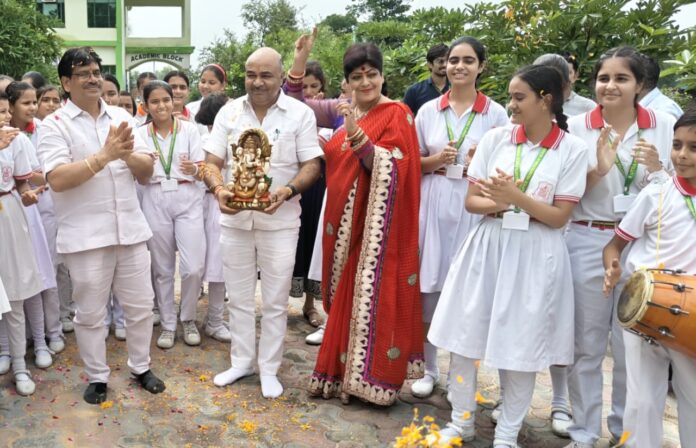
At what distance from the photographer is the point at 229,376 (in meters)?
4.06

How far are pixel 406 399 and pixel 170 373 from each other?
167 centimetres

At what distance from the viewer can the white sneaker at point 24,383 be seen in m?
3.82

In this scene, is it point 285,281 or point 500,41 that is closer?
point 285,281

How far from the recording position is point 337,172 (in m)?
3.74

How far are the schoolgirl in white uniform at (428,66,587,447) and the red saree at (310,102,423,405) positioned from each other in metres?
0.50

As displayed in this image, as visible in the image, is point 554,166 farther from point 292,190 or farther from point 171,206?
point 171,206

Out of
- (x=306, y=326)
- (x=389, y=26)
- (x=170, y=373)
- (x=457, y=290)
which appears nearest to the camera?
(x=457, y=290)

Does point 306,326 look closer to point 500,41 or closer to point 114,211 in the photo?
point 114,211

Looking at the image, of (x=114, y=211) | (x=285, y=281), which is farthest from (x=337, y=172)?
(x=114, y=211)

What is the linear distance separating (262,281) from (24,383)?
5.36 ft

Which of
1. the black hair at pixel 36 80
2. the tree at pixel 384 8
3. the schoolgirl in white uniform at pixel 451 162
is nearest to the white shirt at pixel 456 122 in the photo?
the schoolgirl in white uniform at pixel 451 162

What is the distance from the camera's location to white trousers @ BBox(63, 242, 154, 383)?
143 inches

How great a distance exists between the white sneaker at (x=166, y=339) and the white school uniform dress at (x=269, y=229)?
3.12 ft

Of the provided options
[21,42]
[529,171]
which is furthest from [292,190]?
[21,42]
